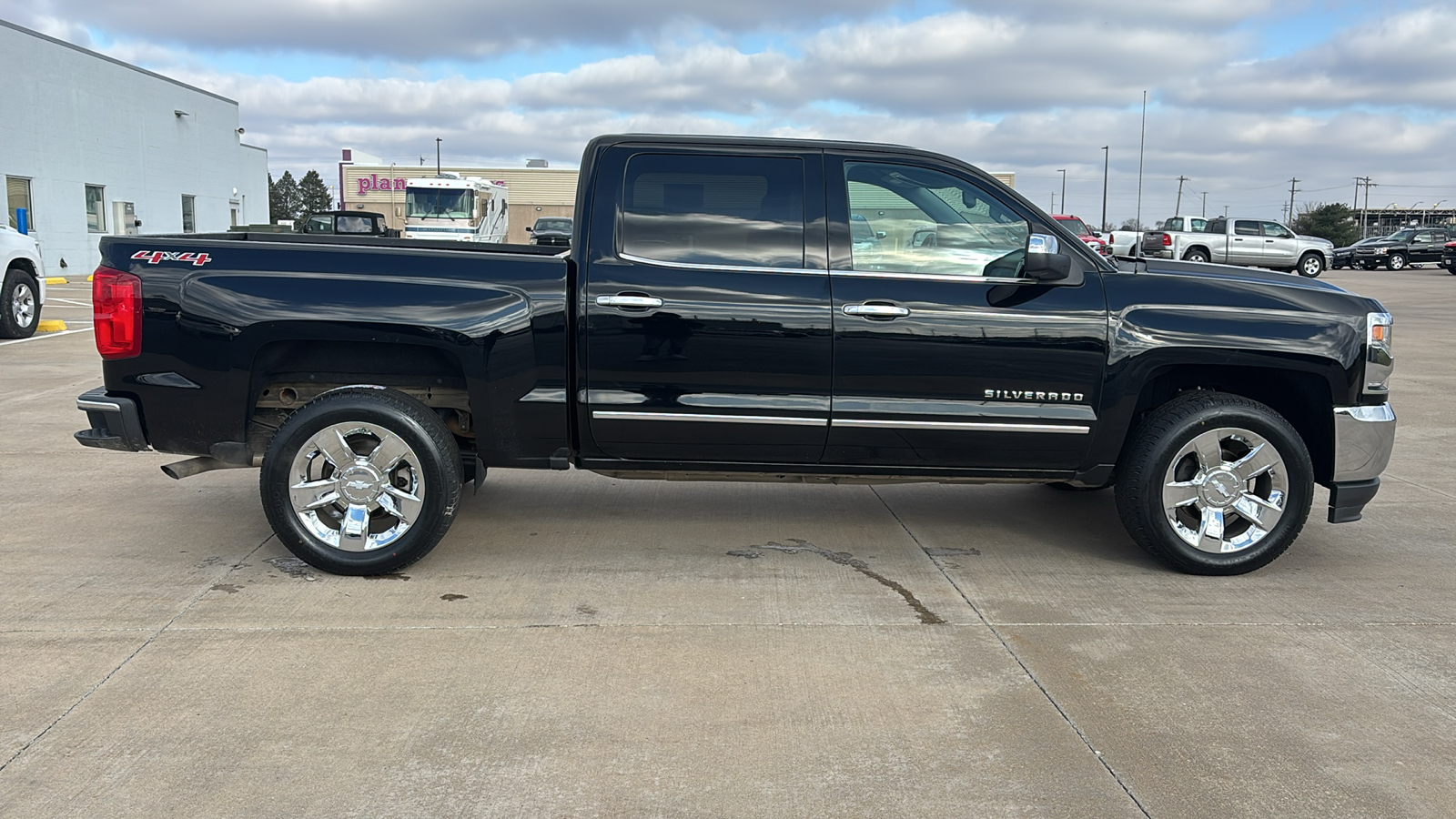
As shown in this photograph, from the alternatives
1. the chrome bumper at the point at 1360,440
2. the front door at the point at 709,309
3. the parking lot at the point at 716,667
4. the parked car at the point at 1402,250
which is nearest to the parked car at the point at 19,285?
the parking lot at the point at 716,667

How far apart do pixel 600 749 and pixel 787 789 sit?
0.59 meters

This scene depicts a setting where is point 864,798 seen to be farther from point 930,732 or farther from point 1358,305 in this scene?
point 1358,305

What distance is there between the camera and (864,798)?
3.17 meters

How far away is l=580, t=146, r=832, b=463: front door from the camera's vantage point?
4.93 metres

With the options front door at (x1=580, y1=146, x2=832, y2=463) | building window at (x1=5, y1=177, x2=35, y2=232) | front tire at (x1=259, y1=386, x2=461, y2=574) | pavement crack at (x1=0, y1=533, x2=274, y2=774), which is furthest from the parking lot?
building window at (x1=5, y1=177, x2=35, y2=232)

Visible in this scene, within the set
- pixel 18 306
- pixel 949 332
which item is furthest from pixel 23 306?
pixel 949 332

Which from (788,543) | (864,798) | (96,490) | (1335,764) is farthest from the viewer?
(96,490)

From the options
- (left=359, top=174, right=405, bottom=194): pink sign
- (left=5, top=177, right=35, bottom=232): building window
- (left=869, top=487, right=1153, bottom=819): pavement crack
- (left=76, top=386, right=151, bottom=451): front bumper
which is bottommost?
(left=869, top=487, right=1153, bottom=819): pavement crack

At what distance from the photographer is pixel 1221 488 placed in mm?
5180

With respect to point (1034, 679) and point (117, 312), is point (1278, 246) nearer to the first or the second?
point (1034, 679)

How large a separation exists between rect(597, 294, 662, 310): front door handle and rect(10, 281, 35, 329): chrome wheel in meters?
11.8

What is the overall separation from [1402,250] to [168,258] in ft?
165

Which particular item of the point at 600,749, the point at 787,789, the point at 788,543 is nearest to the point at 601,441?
the point at 788,543

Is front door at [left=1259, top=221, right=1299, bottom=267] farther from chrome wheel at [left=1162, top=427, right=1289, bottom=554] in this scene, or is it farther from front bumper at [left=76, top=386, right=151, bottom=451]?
front bumper at [left=76, top=386, right=151, bottom=451]
